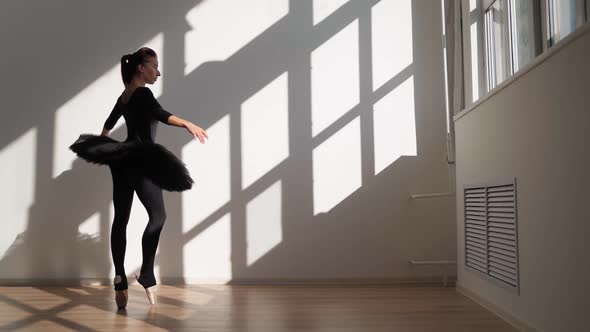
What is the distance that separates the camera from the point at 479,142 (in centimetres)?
288

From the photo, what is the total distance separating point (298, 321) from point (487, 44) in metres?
1.82

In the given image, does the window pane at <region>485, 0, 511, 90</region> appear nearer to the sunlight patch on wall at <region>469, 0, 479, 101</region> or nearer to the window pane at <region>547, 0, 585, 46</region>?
the sunlight patch on wall at <region>469, 0, 479, 101</region>

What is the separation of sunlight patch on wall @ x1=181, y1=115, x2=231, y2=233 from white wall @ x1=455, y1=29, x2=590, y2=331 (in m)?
1.71

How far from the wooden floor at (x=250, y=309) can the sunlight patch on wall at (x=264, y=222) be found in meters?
0.25

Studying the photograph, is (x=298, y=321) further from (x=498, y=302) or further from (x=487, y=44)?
(x=487, y=44)

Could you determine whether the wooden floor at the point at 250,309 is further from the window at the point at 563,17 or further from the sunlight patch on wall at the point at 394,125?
the window at the point at 563,17

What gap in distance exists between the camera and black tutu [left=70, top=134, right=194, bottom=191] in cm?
283

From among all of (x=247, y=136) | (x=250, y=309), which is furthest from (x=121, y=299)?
(x=247, y=136)

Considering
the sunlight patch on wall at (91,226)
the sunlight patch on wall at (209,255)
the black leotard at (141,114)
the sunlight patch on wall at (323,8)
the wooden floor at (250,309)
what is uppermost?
the sunlight patch on wall at (323,8)

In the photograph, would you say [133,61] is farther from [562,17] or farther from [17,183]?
[562,17]

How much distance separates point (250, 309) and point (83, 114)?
1838 mm

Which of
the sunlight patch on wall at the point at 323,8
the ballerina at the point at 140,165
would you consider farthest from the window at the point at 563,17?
the sunlight patch on wall at the point at 323,8

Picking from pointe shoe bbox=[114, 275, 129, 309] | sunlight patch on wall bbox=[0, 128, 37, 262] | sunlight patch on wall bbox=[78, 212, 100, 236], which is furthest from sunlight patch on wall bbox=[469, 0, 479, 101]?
sunlight patch on wall bbox=[0, 128, 37, 262]

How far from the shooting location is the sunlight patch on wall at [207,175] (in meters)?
3.75
